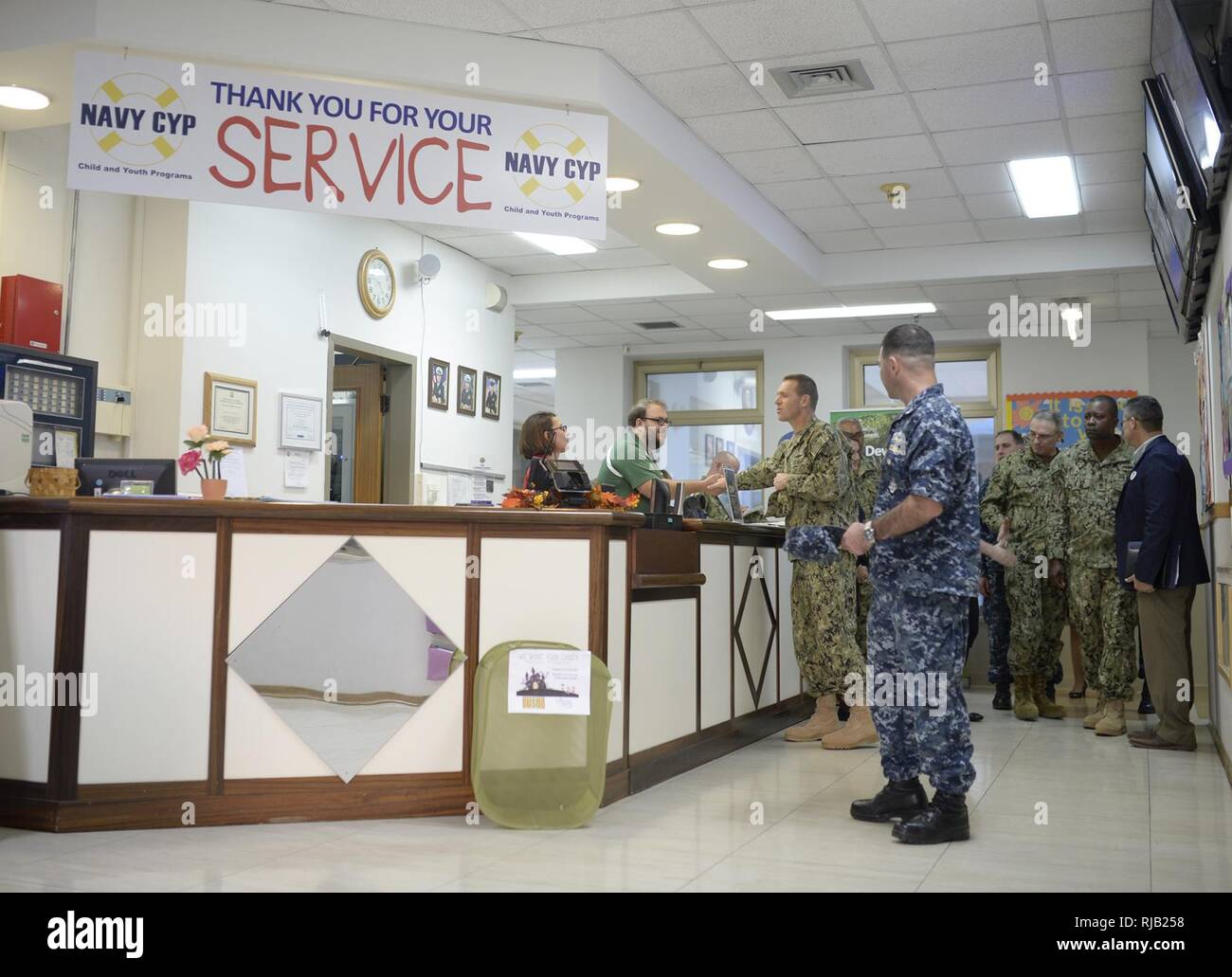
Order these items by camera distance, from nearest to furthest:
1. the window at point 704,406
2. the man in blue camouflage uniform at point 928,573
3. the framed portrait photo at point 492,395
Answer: the man in blue camouflage uniform at point 928,573 → the framed portrait photo at point 492,395 → the window at point 704,406

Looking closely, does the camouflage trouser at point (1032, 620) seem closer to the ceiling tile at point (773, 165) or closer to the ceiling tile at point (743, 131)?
the ceiling tile at point (773, 165)

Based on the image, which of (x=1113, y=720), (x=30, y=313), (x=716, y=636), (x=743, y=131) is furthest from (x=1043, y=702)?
(x=30, y=313)

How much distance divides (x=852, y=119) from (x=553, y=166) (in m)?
1.97

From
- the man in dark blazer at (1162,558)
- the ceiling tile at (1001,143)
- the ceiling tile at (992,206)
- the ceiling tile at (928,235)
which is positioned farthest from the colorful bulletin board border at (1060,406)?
the man in dark blazer at (1162,558)

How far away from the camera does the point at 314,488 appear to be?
22.8 feet

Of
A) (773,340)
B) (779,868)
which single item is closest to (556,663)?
(779,868)

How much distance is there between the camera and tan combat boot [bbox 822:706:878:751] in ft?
17.4

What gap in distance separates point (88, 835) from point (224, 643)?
2.31 feet

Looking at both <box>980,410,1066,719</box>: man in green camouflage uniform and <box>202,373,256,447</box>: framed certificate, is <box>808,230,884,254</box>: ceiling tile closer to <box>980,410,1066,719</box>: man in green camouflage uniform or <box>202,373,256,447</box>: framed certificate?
<box>980,410,1066,719</box>: man in green camouflage uniform

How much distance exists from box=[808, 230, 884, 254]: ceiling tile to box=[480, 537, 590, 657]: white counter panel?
5.09 metres

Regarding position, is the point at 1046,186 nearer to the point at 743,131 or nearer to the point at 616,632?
the point at 743,131

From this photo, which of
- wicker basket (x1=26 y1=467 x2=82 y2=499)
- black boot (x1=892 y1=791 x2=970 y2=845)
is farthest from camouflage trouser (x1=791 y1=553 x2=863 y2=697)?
wicker basket (x1=26 y1=467 x2=82 y2=499)

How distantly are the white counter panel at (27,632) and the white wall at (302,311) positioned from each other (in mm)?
2448

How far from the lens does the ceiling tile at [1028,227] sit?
784cm
